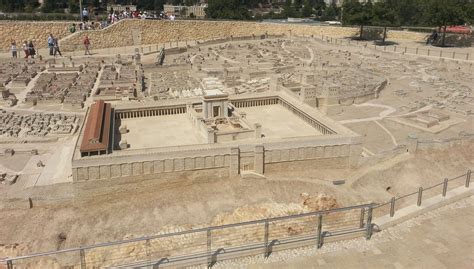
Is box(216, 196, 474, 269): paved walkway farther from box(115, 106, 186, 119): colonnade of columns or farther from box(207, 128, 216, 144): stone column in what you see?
box(115, 106, 186, 119): colonnade of columns

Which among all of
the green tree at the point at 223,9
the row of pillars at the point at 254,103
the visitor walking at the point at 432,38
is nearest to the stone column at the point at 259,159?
the row of pillars at the point at 254,103

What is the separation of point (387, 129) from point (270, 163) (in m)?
10.9

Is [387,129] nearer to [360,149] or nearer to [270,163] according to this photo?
[360,149]

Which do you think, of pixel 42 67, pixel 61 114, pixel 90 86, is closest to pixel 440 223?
pixel 61 114

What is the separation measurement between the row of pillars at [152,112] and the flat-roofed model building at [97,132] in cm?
136

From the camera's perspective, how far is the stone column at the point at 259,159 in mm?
23828

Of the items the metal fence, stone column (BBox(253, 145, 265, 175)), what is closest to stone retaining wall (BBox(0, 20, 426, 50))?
the metal fence

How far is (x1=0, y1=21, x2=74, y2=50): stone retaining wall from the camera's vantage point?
177ft

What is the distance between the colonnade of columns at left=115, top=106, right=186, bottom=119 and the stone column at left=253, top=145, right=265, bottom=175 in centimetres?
827

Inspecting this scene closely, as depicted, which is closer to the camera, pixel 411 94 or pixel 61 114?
pixel 61 114

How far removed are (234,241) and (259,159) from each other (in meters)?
9.48

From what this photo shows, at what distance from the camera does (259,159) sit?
947 inches

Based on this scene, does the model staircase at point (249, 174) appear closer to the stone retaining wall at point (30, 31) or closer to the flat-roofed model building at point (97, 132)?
the flat-roofed model building at point (97, 132)

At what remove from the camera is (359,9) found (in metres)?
64.8
